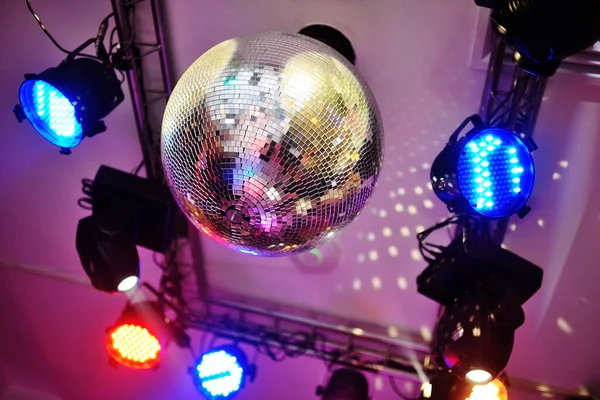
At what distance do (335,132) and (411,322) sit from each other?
1.83m

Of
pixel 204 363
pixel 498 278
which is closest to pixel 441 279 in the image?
pixel 498 278

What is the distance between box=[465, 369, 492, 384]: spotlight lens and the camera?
1.61 m

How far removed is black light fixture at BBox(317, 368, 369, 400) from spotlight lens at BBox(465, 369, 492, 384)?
0.75 m

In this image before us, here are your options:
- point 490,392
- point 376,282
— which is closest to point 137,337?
point 376,282

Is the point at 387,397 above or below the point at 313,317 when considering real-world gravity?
below

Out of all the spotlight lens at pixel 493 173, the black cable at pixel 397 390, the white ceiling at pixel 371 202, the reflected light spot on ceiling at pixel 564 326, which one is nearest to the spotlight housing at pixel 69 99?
the white ceiling at pixel 371 202

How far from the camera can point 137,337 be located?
2.49 meters

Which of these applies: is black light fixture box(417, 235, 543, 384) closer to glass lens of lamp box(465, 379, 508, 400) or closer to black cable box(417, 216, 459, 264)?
black cable box(417, 216, 459, 264)

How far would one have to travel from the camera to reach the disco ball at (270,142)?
77 centimetres

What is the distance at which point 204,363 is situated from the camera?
8.07 ft

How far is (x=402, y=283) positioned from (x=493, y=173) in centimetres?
99

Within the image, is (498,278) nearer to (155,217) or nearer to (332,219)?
(332,219)

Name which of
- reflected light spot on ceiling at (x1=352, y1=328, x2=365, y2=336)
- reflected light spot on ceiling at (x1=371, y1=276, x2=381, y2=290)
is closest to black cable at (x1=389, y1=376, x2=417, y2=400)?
reflected light spot on ceiling at (x1=352, y1=328, x2=365, y2=336)

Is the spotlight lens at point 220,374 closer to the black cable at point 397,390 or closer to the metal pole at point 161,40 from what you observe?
the black cable at point 397,390
